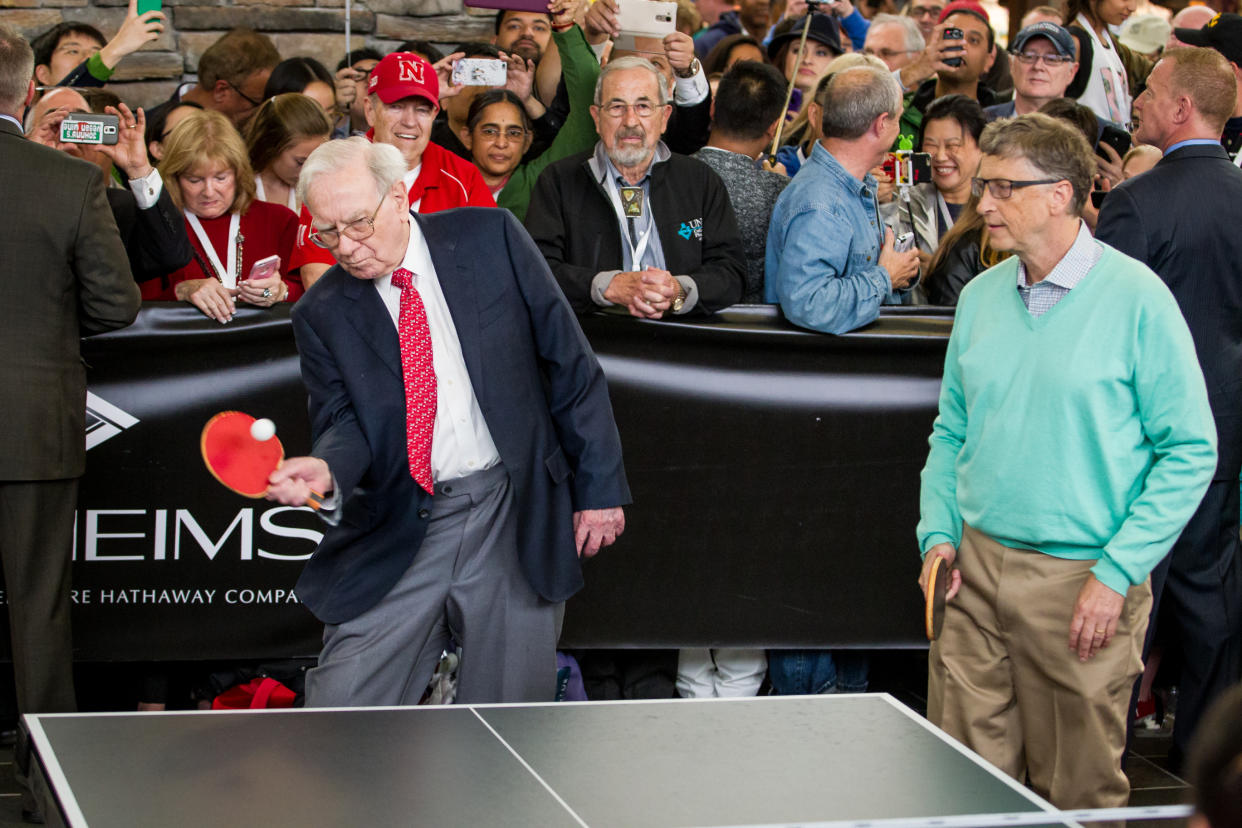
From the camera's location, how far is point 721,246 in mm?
5480

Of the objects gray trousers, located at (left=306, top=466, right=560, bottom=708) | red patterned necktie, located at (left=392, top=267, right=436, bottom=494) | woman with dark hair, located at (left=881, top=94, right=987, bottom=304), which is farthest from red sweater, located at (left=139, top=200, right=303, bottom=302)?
woman with dark hair, located at (left=881, top=94, right=987, bottom=304)

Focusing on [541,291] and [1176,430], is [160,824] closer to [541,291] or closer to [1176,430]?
[541,291]

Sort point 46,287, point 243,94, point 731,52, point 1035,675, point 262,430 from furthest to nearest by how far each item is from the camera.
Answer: point 731,52 → point 243,94 → point 46,287 → point 1035,675 → point 262,430

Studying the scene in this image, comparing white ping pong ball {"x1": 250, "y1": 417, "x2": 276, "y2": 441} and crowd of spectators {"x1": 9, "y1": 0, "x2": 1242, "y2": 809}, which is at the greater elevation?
crowd of spectators {"x1": 9, "y1": 0, "x2": 1242, "y2": 809}

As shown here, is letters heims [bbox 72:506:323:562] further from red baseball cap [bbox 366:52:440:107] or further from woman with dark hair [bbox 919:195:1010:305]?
woman with dark hair [bbox 919:195:1010:305]

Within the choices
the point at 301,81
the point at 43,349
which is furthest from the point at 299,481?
the point at 301,81

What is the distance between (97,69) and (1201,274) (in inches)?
177

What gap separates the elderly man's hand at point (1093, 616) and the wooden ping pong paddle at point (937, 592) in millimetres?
333

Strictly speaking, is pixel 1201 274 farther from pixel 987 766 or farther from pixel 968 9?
pixel 968 9

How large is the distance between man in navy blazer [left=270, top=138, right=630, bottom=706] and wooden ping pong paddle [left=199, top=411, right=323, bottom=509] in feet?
1.41

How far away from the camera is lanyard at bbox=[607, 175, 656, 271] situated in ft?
17.9

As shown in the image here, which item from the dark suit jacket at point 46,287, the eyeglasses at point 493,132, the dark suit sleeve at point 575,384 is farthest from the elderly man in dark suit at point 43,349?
the eyeglasses at point 493,132

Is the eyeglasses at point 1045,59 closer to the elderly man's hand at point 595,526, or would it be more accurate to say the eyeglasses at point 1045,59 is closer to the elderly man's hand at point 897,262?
the elderly man's hand at point 897,262

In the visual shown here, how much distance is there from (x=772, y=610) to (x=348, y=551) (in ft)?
6.38
